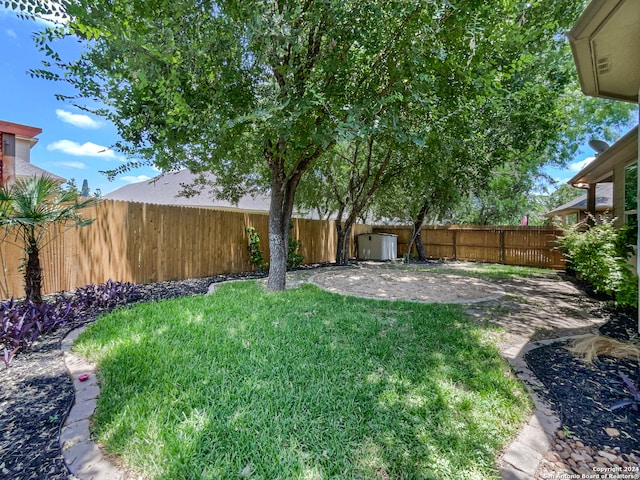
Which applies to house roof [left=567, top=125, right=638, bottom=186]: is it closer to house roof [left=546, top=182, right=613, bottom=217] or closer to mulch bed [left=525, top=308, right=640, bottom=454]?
house roof [left=546, top=182, right=613, bottom=217]

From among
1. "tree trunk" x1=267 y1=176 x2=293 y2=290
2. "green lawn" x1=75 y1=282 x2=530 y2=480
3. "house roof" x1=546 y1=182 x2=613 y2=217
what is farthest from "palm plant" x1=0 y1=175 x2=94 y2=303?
"house roof" x1=546 y1=182 x2=613 y2=217

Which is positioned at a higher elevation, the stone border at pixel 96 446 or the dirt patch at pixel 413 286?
the dirt patch at pixel 413 286

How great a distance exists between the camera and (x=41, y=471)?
1709 millimetres

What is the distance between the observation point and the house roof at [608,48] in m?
2.58

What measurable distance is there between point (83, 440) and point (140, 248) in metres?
5.21

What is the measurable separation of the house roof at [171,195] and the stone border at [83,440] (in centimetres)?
1406

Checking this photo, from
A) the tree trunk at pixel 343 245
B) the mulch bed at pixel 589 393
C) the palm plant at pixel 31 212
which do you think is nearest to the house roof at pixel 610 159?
the mulch bed at pixel 589 393

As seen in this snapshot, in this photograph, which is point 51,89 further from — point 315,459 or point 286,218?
point 315,459

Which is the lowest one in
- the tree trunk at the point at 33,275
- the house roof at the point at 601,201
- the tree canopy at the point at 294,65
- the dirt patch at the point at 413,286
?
the dirt patch at the point at 413,286

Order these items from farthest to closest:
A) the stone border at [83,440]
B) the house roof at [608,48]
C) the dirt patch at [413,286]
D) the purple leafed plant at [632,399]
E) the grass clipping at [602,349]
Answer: the dirt patch at [413,286]
the grass clipping at [602,349]
the house roof at [608,48]
the purple leafed plant at [632,399]
the stone border at [83,440]

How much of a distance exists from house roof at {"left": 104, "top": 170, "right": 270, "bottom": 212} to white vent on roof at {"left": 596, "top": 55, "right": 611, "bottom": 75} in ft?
46.3

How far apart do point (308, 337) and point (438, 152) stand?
540 cm

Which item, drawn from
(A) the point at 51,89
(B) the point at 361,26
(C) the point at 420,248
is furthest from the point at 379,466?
(C) the point at 420,248

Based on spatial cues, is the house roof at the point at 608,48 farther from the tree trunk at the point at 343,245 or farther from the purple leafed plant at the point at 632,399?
the tree trunk at the point at 343,245
